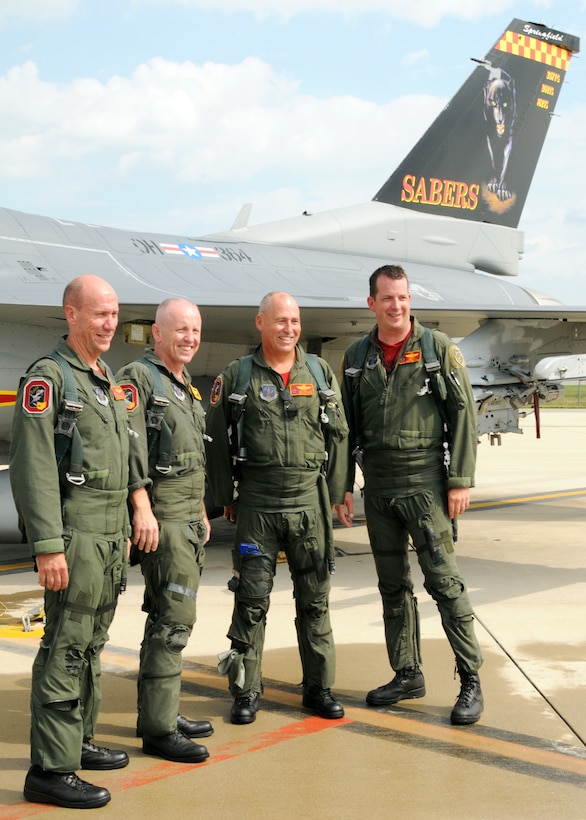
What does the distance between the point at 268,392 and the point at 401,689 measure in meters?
1.58

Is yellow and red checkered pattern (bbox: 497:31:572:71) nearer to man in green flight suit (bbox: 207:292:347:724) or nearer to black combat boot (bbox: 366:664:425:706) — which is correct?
man in green flight suit (bbox: 207:292:347:724)

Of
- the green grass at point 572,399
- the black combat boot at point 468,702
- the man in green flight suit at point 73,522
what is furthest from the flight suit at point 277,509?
the green grass at point 572,399

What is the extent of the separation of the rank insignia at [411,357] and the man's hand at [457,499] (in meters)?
0.66

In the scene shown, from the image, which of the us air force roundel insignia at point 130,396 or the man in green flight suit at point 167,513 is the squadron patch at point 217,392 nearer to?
the man in green flight suit at point 167,513

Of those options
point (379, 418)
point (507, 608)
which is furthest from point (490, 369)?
point (379, 418)

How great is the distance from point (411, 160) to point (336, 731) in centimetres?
940

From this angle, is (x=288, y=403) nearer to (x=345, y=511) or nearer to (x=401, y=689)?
(x=345, y=511)

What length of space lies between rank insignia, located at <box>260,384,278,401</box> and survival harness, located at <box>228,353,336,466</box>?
78 mm

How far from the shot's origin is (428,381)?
466cm

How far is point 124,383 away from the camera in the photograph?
408cm

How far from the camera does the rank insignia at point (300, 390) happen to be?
4516 mm

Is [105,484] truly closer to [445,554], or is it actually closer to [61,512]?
[61,512]

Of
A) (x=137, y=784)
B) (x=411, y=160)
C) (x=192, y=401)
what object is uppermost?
(x=411, y=160)

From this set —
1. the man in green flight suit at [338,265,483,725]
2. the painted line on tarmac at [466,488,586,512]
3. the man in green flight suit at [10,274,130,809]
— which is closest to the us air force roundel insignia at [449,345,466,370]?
the man in green flight suit at [338,265,483,725]
